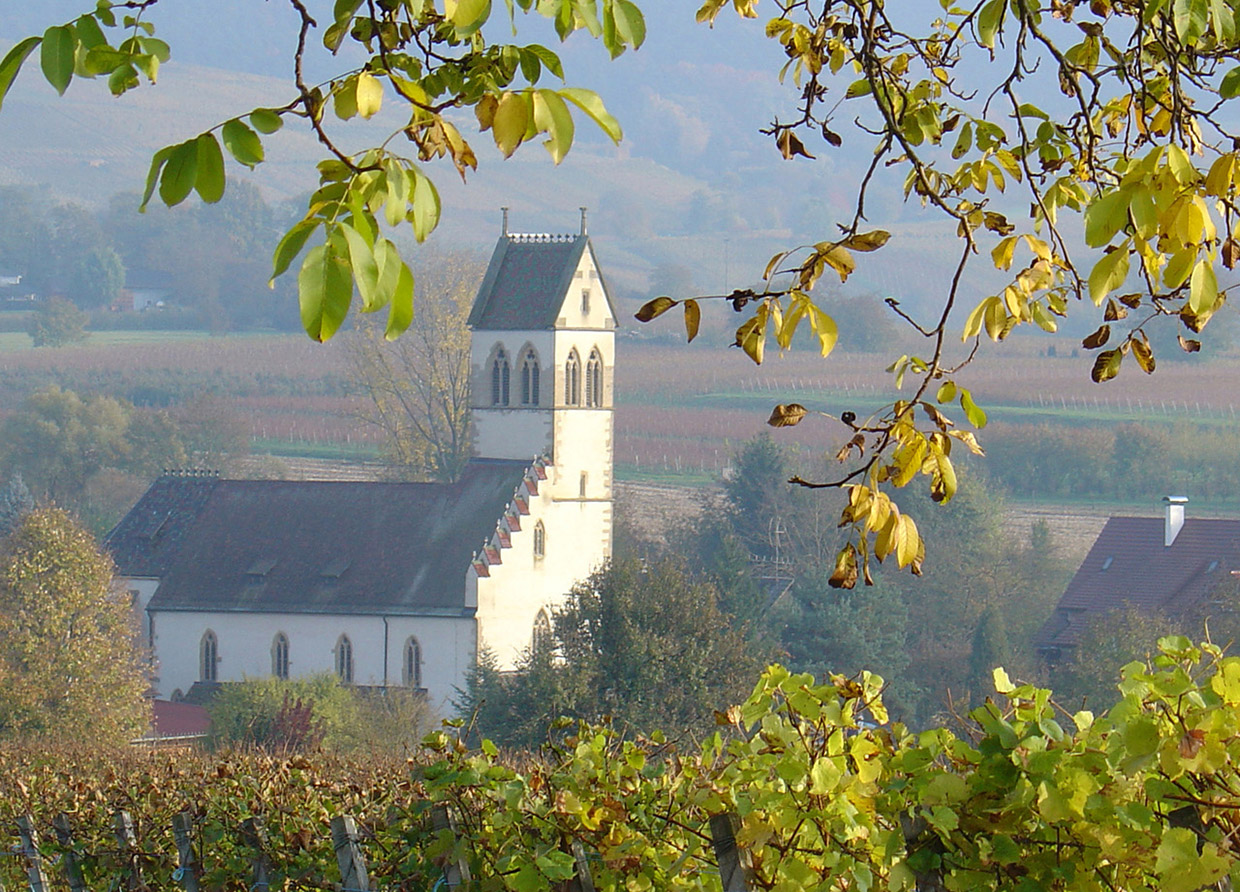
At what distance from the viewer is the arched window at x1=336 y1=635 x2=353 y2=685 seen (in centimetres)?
5075

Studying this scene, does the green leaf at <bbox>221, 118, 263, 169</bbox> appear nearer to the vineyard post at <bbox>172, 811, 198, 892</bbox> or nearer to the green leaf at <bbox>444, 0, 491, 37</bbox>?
the green leaf at <bbox>444, 0, 491, 37</bbox>

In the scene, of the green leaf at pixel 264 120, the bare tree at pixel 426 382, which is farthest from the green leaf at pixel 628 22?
the bare tree at pixel 426 382

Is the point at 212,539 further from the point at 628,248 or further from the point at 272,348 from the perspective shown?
the point at 628,248

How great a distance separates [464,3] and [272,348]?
126171 millimetres

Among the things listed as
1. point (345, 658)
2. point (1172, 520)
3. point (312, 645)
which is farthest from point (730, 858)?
point (312, 645)

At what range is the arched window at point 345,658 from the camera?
50750mm

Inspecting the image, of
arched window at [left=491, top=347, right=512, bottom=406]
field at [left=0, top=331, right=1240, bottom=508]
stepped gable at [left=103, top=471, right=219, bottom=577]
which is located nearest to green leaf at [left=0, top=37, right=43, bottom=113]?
stepped gable at [left=103, top=471, right=219, bottom=577]

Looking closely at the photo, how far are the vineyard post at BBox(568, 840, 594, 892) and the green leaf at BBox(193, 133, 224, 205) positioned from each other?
2.04 m

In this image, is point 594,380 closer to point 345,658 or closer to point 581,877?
point 345,658

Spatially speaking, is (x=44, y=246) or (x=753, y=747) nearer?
(x=753, y=747)

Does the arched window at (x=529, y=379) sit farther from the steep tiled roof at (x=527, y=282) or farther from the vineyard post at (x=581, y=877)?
the vineyard post at (x=581, y=877)

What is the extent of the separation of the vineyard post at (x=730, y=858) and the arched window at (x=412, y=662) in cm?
4750

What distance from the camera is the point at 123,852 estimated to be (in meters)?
5.90

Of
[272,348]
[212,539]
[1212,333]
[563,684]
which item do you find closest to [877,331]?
[1212,333]
